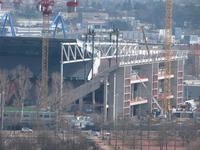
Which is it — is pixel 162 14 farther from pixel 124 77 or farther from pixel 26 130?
pixel 26 130

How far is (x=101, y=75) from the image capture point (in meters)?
32.2

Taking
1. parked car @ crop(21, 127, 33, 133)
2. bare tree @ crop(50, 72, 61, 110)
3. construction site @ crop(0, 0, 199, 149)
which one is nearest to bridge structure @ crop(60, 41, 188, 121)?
construction site @ crop(0, 0, 199, 149)

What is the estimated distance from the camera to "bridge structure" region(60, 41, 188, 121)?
1254 inches

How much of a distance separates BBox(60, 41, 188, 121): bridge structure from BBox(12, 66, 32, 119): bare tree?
2.34 feet

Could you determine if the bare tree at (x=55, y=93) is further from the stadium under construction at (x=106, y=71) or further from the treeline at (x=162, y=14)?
the treeline at (x=162, y=14)

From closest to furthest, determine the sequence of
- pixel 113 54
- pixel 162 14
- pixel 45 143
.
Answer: pixel 45 143
pixel 113 54
pixel 162 14

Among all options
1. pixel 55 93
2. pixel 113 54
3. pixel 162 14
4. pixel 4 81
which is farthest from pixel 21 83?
pixel 162 14

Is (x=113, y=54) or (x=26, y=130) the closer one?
(x=26, y=130)

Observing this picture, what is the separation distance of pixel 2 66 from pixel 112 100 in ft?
9.59

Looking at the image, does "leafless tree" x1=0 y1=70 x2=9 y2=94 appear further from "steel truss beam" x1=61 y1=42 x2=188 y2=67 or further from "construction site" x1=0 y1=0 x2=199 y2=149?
"steel truss beam" x1=61 y1=42 x2=188 y2=67

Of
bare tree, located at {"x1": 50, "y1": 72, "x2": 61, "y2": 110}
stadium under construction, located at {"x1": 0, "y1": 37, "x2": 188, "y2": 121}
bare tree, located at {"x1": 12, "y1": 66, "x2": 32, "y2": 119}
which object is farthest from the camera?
stadium under construction, located at {"x1": 0, "y1": 37, "x2": 188, "y2": 121}

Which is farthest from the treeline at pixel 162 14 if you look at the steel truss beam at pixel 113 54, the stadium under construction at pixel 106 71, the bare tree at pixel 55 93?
the bare tree at pixel 55 93

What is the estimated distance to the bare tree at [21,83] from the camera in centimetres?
3078

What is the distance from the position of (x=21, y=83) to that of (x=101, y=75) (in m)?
1.83
